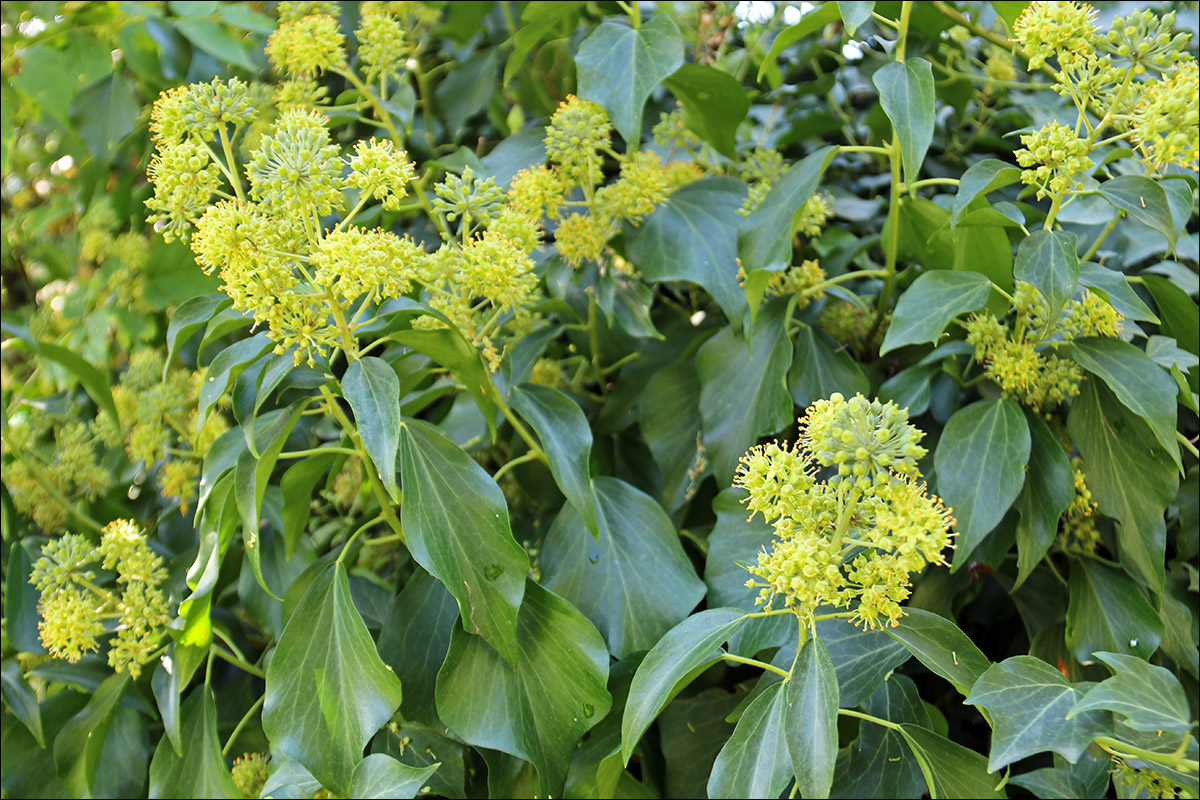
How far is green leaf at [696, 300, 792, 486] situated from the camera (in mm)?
1051

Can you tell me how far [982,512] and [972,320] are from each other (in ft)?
0.83

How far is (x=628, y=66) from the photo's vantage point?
44.3 inches

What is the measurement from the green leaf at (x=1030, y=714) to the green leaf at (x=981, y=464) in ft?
0.41

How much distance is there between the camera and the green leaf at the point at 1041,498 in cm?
91

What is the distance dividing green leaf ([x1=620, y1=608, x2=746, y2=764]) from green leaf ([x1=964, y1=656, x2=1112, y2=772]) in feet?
0.67

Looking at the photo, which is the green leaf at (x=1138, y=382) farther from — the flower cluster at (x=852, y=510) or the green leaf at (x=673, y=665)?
the green leaf at (x=673, y=665)

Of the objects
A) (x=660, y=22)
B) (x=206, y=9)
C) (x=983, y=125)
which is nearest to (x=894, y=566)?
(x=660, y=22)

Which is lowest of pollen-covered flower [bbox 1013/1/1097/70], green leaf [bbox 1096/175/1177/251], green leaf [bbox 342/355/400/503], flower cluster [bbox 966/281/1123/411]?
flower cluster [bbox 966/281/1123/411]

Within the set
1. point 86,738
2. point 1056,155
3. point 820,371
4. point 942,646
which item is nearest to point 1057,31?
point 1056,155

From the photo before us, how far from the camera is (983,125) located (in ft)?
5.07

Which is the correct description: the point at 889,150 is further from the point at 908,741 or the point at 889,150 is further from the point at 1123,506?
the point at 908,741

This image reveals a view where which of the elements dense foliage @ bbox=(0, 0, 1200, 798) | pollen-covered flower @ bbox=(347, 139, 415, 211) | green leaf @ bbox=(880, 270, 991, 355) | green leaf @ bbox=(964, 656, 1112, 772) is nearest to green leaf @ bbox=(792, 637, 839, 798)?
dense foliage @ bbox=(0, 0, 1200, 798)

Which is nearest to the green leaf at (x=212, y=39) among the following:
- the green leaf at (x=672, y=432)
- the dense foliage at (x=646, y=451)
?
the dense foliage at (x=646, y=451)

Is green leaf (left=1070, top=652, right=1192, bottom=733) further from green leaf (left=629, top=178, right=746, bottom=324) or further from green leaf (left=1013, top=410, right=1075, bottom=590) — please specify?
green leaf (left=629, top=178, right=746, bottom=324)
